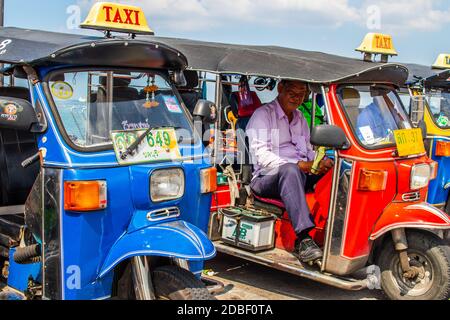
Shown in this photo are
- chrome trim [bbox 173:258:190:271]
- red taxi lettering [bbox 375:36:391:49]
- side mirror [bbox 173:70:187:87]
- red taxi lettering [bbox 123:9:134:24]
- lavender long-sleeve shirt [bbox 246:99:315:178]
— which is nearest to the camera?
chrome trim [bbox 173:258:190:271]

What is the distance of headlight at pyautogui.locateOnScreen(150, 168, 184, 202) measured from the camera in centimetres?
346

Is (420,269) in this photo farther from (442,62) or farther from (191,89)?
(442,62)

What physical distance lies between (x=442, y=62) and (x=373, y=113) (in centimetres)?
396

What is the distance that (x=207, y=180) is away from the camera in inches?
150

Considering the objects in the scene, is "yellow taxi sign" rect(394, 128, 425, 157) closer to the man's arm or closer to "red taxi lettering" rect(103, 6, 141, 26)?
the man's arm

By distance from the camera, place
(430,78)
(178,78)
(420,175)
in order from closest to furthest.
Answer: (178,78) < (420,175) < (430,78)

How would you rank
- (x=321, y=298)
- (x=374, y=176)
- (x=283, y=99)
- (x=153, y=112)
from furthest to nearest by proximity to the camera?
(x=283, y=99) < (x=321, y=298) < (x=374, y=176) < (x=153, y=112)

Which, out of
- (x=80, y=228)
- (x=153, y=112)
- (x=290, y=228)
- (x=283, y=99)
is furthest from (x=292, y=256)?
(x=80, y=228)

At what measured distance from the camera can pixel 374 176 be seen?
4414 mm

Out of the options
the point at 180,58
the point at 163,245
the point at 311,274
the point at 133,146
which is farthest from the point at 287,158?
the point at 163,245

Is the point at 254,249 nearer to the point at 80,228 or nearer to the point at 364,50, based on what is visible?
the point at 80,228

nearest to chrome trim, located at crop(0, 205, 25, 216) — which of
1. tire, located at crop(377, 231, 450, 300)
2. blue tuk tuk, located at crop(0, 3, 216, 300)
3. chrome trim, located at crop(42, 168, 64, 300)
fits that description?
blue tuk tuk, located at crop(0, 3, 216, 300)

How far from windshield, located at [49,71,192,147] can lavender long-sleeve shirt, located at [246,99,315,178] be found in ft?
4.52
